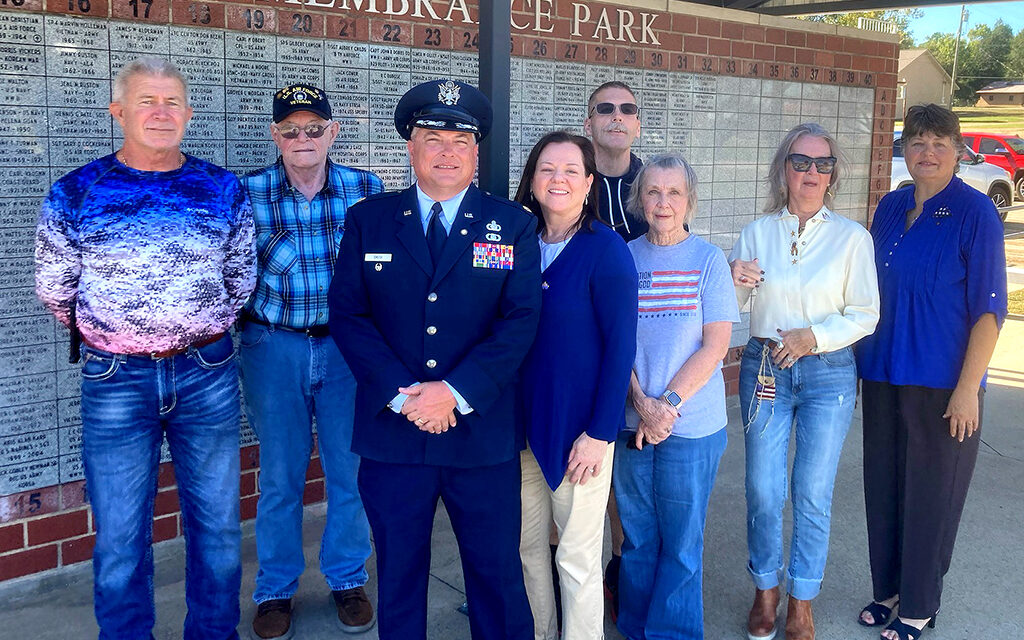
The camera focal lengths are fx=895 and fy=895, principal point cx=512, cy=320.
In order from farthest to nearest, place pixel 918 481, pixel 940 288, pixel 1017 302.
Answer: pixel 1017 302 < pixel 918 481 < pixel 940 288

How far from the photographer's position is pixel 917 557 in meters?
3.17

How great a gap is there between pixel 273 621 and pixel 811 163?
2414 millimetres

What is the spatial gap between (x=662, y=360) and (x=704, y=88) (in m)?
3.02

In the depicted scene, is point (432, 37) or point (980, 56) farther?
point (980, 56)

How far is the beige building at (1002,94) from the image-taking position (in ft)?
144

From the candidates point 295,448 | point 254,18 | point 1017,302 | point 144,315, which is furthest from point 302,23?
point 1017,302

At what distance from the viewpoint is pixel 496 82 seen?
2.98 meters

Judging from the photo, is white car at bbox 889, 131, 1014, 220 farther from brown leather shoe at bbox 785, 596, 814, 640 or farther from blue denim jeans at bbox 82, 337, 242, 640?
→ blue denim jeans at bbox 82, 337, 242, 640

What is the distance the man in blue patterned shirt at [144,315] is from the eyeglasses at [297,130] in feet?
1.12

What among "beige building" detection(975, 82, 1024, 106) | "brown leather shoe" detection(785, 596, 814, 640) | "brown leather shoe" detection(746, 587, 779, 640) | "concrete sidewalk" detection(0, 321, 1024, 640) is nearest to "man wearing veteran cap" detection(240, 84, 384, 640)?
"concrete sidewalk" detection(0, 321, 1024, 640)

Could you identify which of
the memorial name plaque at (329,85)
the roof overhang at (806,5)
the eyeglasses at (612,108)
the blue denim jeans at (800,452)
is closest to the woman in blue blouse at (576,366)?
the blue denim jeans at (800,452)

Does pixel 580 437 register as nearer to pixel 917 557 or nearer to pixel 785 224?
pixel 785 224

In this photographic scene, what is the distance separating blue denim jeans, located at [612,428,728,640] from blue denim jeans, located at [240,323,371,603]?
3.25 feet

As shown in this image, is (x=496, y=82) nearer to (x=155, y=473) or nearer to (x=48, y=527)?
(x=155, y=473)
